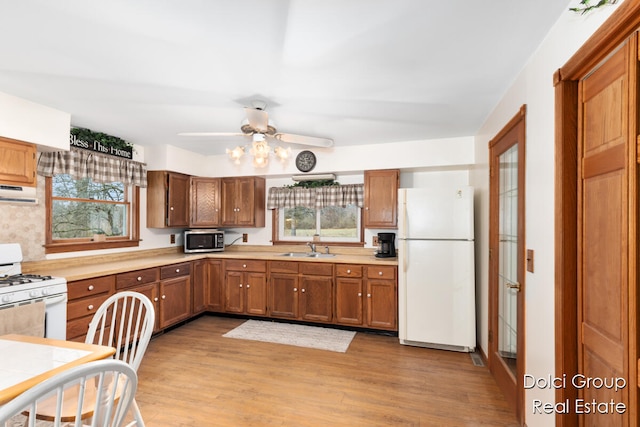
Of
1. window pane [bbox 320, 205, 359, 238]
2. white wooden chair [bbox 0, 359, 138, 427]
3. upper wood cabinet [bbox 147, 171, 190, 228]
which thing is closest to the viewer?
white wooden chair [bbox 0, 359, 138, 427]

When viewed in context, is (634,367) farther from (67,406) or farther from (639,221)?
(67,406)

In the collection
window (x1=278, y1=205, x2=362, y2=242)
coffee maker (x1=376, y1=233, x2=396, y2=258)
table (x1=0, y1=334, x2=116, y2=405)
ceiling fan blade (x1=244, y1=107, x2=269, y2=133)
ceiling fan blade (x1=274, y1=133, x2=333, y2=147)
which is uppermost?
ceiling fan blade (x1=244, y1=107, x2=269, y2=133)

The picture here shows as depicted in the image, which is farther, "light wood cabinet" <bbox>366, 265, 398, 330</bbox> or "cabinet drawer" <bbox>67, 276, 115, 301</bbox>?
"light wood cabinet" <bbox>366, 265, 398, 330</bbox>

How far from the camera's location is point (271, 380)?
275cm

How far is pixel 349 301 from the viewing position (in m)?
3.93

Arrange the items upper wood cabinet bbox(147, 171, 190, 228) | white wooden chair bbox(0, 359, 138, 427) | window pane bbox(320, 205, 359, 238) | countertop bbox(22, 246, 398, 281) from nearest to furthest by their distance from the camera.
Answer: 1. white wooden chair bbox(0, 359, 138, 427)
2. countertop bbox(22, 246, 398, 281)
3. upper wood cabinet bbox(147, 171, 190, 228)
4. window pane bbox(320, 205, 359, 238)

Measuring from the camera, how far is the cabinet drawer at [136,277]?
3271 millimetres

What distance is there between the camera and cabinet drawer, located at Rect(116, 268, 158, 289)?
3.27 m

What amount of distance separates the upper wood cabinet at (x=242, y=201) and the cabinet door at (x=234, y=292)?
0.77 m

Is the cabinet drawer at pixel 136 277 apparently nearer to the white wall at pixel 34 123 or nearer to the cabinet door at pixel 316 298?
the white wall at pixel 34 123

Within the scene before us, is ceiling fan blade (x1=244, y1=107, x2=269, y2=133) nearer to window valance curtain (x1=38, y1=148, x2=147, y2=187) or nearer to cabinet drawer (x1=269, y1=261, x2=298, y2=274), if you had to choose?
cabinet drawer (x1=269, y1=261, x2=298, y2=274)

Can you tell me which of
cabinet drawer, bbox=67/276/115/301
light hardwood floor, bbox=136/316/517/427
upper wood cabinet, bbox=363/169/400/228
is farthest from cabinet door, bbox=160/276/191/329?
upper wood cabinet, bbox=363/169/400/228

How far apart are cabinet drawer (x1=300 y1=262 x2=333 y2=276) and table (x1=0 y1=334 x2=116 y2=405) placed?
2697mm

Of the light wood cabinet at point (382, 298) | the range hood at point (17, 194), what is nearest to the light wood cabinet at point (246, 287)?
the light wood cabinet at point (382, 298)
